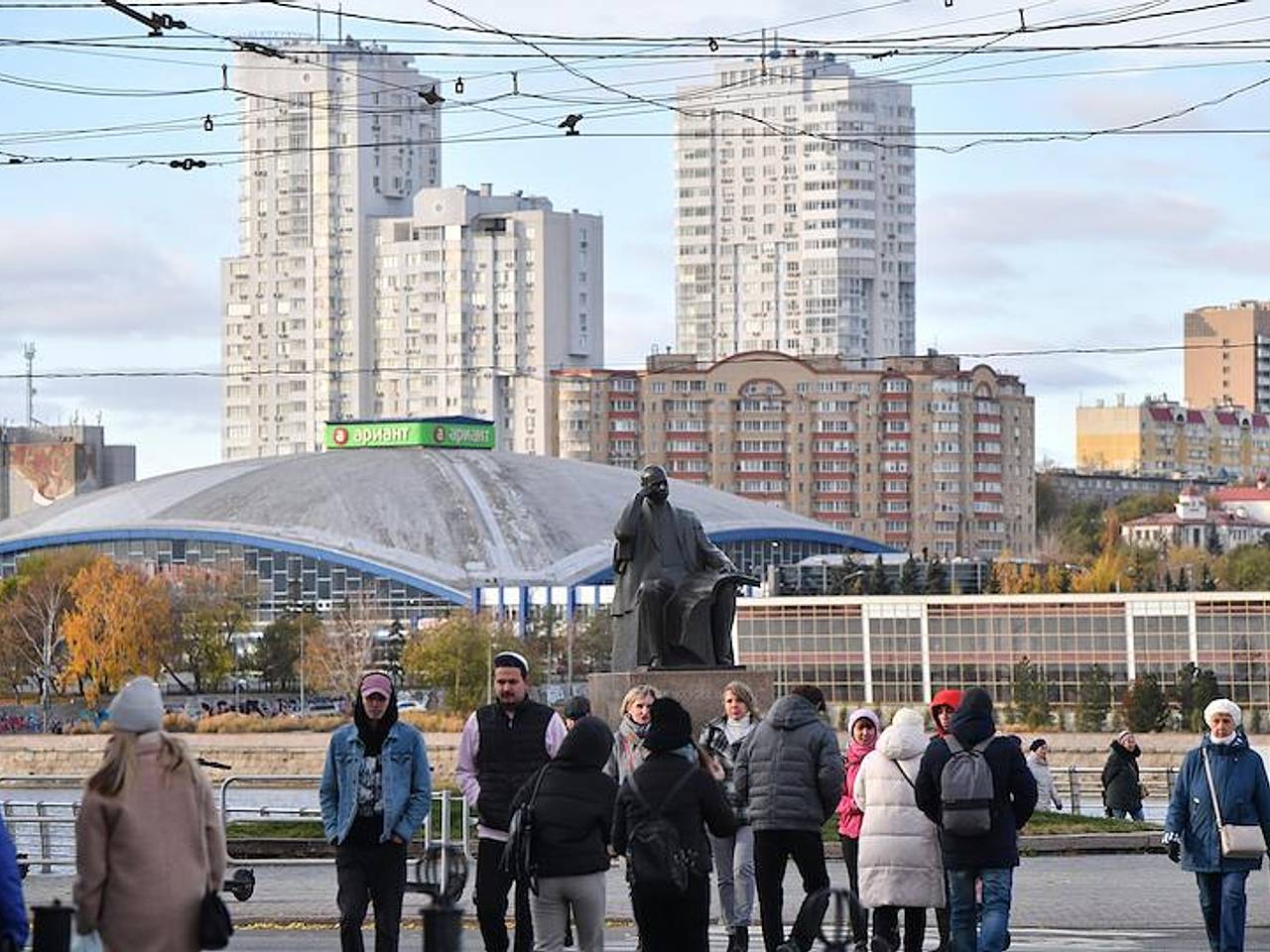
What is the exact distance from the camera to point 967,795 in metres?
15.0

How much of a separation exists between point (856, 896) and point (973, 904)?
0.82 meters

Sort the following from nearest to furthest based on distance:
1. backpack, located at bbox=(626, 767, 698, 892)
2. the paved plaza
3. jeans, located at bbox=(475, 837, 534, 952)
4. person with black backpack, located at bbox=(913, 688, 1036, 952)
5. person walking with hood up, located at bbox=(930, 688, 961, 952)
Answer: backpack, located at bbox=(626, 767, 698, 892) < person with black backpack, located at bbox=(913, 688, 1036, 952) < jeans, located at bbox=(475, 837, 534, 952) < person walking with hood up, located at bbox=(930, 688, 961, 952) < the paved plaza

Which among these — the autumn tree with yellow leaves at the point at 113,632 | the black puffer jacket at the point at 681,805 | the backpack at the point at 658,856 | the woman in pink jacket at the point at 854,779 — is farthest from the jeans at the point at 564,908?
the autumn tree with yellow leaves at the point at 113,632

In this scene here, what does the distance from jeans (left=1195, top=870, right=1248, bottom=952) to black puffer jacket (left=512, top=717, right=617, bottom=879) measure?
12.5 feet

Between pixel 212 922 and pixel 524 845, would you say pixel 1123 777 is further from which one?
pixel 212 922

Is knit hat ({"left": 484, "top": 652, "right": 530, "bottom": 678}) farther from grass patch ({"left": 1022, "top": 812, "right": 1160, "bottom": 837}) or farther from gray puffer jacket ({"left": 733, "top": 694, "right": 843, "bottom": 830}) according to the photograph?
grass patch ({"left": 1022, "top": 812, "right": 1160, "bottom": 837})

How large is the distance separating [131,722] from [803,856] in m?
6.05

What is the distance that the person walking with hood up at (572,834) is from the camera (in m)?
13.1

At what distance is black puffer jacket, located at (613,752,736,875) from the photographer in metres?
12.9

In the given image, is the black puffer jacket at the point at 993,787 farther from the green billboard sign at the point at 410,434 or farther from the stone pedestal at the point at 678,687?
the green billboard sign at the point at 410,434

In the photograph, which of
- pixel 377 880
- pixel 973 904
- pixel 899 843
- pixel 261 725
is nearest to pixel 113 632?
pixel 261 725

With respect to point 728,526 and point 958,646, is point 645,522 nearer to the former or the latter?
point 958,646

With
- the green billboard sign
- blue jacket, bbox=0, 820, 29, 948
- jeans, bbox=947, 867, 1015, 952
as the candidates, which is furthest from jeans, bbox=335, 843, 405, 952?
the green billboard sign

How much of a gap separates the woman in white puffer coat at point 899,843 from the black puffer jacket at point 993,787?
264 mm
